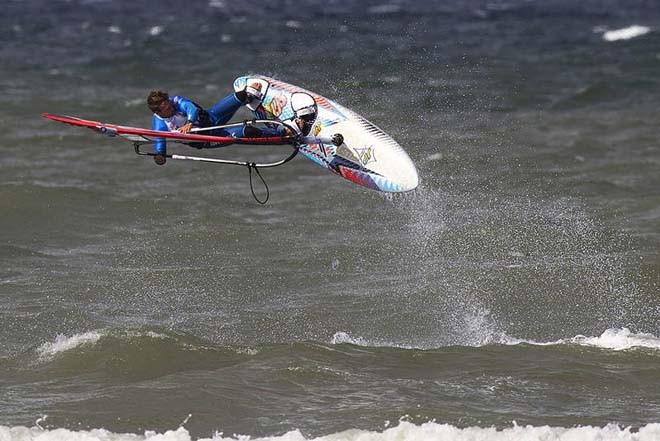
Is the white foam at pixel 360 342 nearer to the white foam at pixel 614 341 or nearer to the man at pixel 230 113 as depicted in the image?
the white foam at pixel 614 341

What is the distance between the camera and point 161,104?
1436cm

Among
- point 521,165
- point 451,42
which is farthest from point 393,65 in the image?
point 521,165

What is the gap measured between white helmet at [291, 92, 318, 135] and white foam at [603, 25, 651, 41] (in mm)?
22046

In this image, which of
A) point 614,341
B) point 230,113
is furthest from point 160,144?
point 614,341

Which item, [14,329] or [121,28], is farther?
[121,28]

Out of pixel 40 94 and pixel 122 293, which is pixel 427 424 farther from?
pixel 40 94

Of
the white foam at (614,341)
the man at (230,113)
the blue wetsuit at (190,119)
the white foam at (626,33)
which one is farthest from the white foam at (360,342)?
the white foam at (626,33)

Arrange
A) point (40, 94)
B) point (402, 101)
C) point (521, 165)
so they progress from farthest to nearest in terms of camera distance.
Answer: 1. point (40, 94)
2. point (402, 101)
3. point (521, 165)

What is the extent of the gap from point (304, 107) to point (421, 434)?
493 cm

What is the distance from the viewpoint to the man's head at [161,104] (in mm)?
14312

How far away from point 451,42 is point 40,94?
11985 mm

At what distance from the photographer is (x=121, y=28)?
3888 centimetres

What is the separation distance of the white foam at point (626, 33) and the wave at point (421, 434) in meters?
25.1

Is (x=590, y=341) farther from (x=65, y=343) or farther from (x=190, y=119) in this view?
(x=65, y=343)
